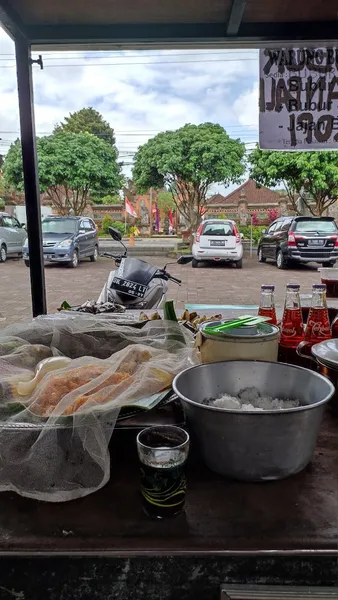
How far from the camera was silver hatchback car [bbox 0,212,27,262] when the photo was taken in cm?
1247

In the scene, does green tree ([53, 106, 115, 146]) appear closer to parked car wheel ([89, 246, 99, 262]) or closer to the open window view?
parked car wheel ([89, 246, 99, 262])

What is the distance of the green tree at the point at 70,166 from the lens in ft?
48.4

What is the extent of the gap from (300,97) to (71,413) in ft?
5.52

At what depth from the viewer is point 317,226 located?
33.7ft

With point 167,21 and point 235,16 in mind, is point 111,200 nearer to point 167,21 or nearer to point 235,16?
point 167,21

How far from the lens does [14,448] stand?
800mm

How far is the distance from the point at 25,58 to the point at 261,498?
1942 millimetres

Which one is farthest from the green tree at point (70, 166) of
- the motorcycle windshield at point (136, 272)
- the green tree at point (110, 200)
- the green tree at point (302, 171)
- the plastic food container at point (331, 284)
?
the plastic food container at point (331, 284)

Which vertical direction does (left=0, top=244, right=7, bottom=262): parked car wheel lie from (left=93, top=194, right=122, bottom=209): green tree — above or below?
below

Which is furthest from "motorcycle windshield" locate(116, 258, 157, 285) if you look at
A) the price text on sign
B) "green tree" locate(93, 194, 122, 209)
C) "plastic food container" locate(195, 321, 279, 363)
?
"green tree" locate(93, 194, 122, 209)

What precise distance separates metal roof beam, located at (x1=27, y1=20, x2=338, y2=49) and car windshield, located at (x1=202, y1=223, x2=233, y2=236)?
9798 millimetres

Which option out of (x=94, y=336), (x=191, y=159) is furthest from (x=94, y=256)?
(x=94, y=336)

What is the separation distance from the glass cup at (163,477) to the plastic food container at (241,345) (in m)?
0.37

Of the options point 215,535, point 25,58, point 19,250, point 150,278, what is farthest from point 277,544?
point 19,250
